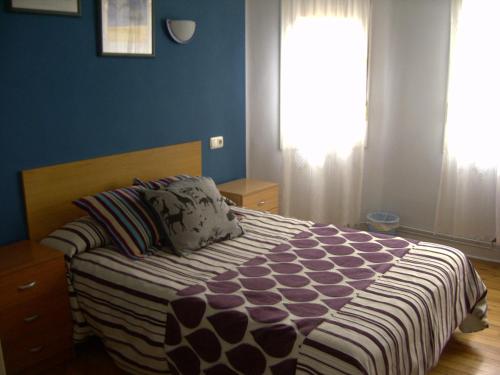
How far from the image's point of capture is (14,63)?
2748 mm

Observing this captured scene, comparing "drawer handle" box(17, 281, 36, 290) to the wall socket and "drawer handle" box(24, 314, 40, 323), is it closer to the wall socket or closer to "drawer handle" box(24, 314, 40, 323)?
"drawer handle" box(24, 314, 40, 323)

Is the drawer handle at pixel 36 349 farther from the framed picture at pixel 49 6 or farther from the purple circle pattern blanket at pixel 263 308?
the framed picture at pixel 49 6

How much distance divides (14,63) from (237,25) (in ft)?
6.37

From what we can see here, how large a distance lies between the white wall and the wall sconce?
0.82 meters

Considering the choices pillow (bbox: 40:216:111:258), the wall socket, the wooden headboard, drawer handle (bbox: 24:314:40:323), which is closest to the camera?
drawer handle (bbox: 24:314:40:323)

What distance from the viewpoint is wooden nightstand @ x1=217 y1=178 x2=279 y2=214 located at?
→ 389 cm

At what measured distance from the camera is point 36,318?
102 inches

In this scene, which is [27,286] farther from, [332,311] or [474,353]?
[474,353]

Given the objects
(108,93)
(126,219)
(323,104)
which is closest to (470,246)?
(323,104)

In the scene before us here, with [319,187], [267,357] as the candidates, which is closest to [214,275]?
[267,357]

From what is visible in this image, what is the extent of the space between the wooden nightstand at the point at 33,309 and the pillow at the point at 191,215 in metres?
0.60

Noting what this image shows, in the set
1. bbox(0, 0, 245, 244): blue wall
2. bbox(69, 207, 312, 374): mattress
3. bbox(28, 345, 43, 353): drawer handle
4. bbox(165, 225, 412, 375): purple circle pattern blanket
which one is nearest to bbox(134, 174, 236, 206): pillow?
bbox(0, 0, 245, 244): blue wall

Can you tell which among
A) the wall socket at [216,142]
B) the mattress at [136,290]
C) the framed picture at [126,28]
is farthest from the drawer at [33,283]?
the wall socket at [216,142]

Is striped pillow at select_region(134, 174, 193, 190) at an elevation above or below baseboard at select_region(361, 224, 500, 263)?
above
